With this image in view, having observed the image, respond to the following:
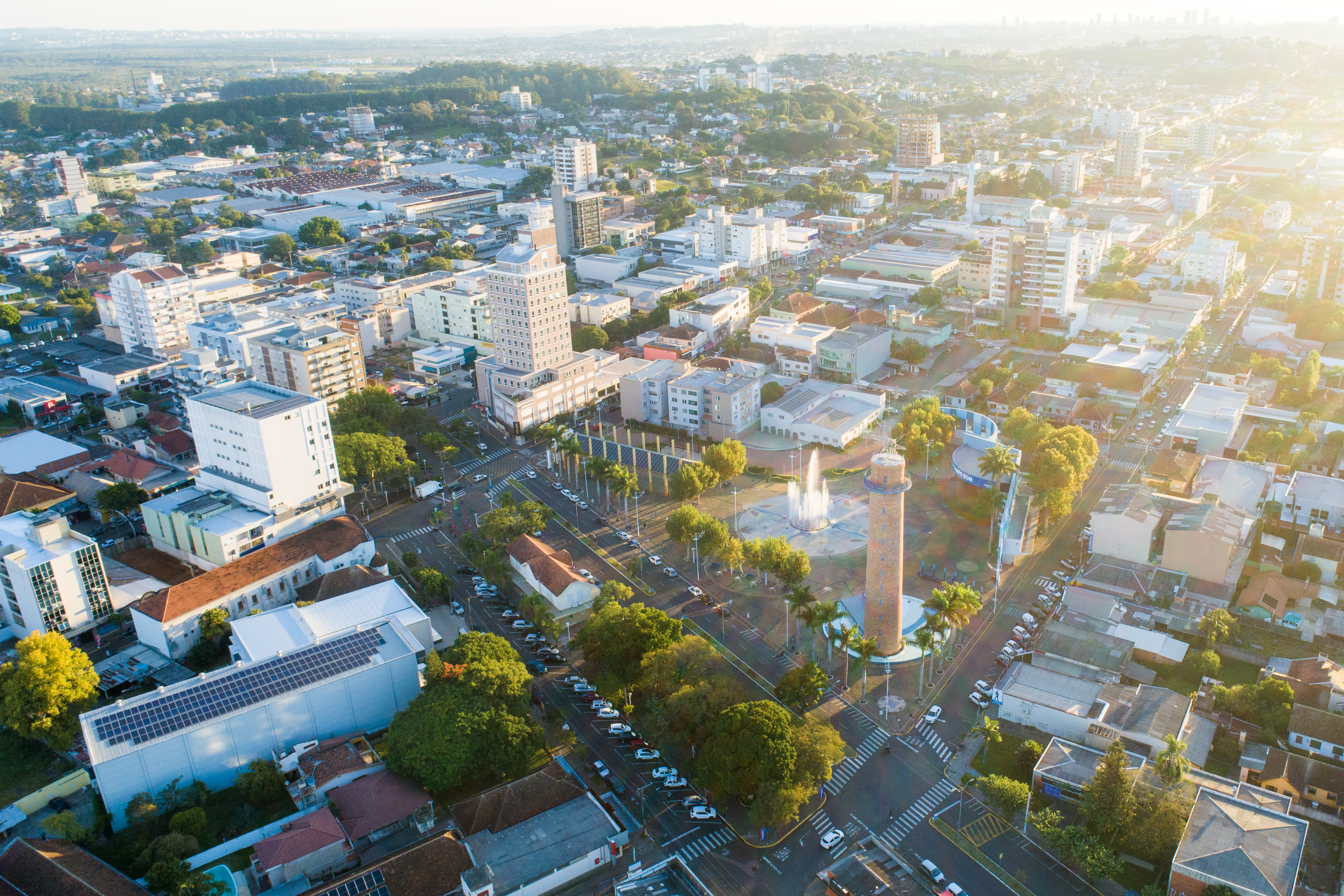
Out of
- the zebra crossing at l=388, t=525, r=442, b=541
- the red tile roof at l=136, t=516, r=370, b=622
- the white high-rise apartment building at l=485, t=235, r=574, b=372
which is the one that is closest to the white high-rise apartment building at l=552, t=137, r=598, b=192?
the white high-rise apartment building at l=485, t=235, r=574, b=372

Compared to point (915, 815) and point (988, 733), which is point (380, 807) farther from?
point (988, 733)

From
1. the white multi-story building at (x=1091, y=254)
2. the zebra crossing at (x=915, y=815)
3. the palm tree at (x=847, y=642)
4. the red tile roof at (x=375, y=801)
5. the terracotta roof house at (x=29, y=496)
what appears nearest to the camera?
the zebra crossing at (x=915, y=815)

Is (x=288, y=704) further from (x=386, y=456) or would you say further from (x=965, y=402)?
(x=965, y=402)

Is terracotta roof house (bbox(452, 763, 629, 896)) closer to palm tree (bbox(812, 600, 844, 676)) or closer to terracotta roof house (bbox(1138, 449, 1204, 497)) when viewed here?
palm tree (bbox(812, 600, 844, 676))

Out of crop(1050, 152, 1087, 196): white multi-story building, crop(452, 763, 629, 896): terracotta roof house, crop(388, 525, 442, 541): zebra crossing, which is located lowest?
crop(388, 525, 442, 541): zebra crossing

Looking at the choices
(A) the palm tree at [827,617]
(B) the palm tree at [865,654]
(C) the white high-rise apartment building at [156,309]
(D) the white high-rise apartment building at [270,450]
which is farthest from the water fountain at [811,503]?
(C) the white high-rise apartment building at [156,309]

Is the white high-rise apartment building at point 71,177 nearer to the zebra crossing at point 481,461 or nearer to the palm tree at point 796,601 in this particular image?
the zebra crossing at point 481,461
